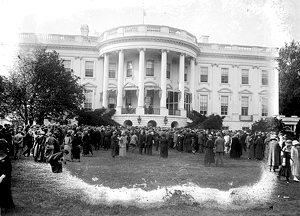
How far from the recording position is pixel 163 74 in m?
34.2

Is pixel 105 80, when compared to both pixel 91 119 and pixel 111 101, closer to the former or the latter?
pixel 111 101

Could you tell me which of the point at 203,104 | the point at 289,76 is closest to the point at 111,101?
the point at 203,104

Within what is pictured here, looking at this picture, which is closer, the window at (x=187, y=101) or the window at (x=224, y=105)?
the window at (x=187, y=101)

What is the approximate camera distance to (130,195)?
25.4ft

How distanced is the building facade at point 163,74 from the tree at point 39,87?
352 inches

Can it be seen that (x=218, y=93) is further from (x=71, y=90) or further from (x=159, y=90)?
(x=71, y=90)

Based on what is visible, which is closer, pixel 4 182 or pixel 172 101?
pixel 4 182

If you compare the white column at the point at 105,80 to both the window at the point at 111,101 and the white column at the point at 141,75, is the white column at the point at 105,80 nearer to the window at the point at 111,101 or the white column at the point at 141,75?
the window at the point at 111,101

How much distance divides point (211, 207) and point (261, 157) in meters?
12.4

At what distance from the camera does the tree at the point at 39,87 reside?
18141mm

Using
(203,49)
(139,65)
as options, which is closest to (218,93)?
(203,49)

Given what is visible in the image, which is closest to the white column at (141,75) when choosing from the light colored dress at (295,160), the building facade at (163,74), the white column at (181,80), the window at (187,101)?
the building facade at (163,74)

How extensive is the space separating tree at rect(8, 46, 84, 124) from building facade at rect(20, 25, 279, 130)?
894 centimetres

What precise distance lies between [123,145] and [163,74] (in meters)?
18.1
